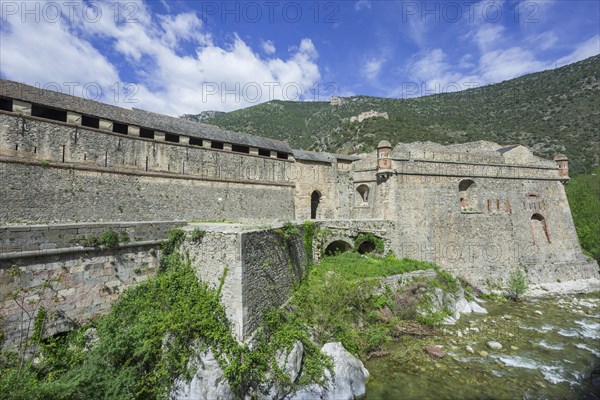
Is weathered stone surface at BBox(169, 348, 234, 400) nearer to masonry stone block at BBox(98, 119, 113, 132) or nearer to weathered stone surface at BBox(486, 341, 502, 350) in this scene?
weathered stone surface at BBox(486, 341, 502, 350)

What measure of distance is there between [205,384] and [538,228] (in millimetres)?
22391

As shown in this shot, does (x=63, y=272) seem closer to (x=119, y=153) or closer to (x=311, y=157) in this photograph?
(x=119, y=153)

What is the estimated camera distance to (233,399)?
6680mm

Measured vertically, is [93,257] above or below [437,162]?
below

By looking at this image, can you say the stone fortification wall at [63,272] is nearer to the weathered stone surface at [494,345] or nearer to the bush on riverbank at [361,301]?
the bush on riverbank at [361,301]

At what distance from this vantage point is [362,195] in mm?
19297

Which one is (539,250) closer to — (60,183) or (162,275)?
(162,275)

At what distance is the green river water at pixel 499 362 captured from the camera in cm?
819

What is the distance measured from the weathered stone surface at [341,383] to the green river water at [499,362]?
46 cm

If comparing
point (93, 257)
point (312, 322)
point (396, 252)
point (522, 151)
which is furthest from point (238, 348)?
point (522, 151)

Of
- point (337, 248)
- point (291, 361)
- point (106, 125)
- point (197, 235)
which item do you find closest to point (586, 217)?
point (337, 248)

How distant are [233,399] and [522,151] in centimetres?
2406

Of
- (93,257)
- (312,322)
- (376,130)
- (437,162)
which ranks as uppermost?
(376,130)

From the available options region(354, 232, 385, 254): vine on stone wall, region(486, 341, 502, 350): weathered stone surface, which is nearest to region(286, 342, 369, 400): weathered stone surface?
region(486, 341, 502, 350): weathered stone surface
